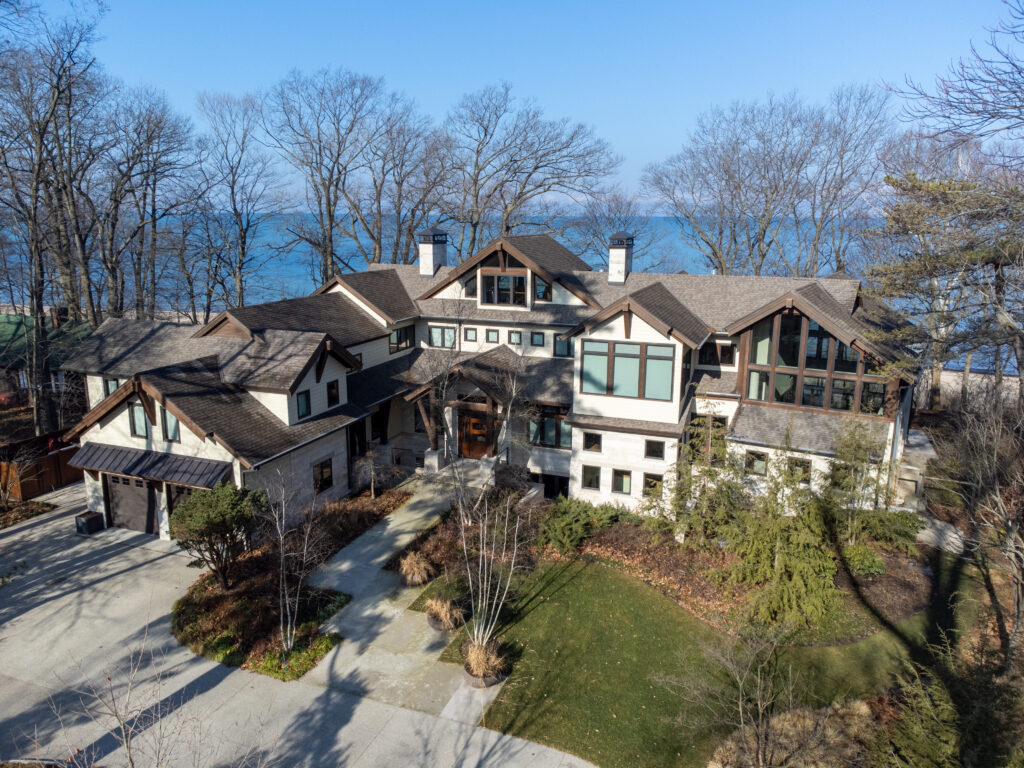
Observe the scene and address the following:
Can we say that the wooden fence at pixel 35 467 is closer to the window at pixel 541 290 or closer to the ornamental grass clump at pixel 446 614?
the ornamental grass clump at pixel 446 614

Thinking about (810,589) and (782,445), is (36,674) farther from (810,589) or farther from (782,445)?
(782,445)

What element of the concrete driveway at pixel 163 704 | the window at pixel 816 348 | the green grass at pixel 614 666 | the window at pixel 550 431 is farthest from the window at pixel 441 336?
the concrete driveway at pixel 163 704

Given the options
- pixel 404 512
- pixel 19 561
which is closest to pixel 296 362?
pixel 404 512

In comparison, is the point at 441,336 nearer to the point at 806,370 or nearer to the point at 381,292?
the point at 381,292

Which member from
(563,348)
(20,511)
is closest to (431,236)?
(563,348)

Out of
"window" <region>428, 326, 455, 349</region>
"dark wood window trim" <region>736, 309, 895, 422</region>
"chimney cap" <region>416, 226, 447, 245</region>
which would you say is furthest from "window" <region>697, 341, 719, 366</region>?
"chimney cap" <region>416, 226, 447, 245</region>

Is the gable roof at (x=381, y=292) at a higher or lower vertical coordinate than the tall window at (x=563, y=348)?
higher
